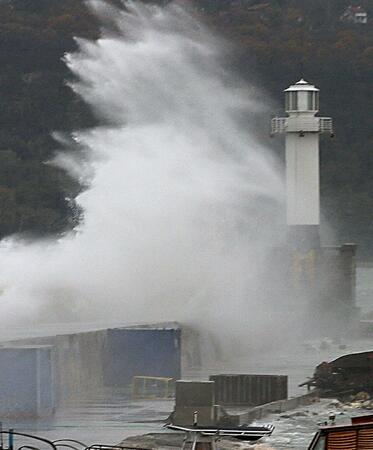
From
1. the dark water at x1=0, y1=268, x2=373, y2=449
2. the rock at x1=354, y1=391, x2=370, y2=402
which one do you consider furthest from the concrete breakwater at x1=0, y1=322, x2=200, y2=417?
the rock at x1=354, y1=391, x2=370, y2=402

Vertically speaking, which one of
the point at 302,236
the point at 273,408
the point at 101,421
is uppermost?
the point at 302,236

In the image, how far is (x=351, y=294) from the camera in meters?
40.6

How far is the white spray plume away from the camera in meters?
33.5

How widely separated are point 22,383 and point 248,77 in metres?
40.6

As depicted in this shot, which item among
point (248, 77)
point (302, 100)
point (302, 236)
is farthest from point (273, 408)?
point (248, 77)

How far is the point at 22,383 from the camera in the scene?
1952 cm

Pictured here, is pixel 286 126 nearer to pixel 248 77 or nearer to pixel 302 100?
pixel 302 100

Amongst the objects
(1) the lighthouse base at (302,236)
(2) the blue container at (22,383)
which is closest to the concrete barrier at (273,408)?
(2) the blue container at (22,383)

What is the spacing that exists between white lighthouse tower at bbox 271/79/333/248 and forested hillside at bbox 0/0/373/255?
12917 millimetres

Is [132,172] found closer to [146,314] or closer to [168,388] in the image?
[146,314]

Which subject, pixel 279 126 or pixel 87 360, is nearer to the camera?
pixel 87 360

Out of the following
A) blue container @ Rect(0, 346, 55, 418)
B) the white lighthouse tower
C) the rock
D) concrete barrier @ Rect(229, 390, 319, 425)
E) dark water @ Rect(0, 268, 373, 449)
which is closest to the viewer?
dark water @ Rect(0, 268, 373, 449)

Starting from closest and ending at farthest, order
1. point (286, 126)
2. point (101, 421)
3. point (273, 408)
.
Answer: point (101, 421), point (273, 408), point (286, 126)

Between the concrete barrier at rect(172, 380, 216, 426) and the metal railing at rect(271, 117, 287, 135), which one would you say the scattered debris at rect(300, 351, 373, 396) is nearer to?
the concrete barrier at rect(172, 380, 216, 426)
